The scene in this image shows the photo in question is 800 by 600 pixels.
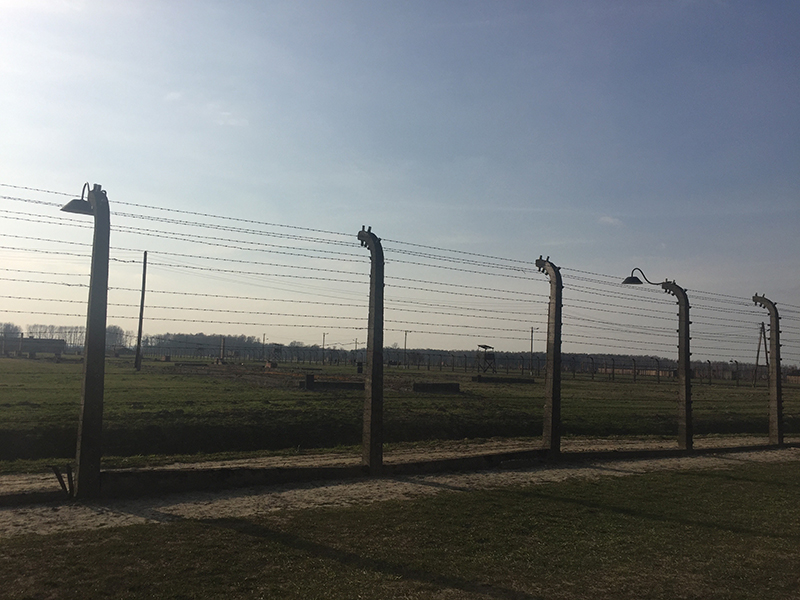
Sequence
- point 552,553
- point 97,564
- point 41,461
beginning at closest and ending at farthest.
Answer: point 97,564, point 552,553, point 41,461

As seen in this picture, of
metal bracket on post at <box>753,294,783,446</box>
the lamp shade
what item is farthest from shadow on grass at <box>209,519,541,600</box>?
metal bracket on post at <box>753,294,783,446</box>

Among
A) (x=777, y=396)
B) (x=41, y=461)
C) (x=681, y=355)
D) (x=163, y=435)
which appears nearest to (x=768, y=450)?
(x=777, y=396)

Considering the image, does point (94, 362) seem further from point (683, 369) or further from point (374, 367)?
point (683, 369)

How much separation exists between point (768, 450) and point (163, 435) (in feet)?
51.2

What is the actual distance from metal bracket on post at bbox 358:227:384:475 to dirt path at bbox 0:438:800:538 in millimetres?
505

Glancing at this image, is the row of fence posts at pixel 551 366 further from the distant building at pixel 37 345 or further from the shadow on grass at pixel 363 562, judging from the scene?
the distant building at pixel 37 345

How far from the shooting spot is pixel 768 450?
50.3 ft

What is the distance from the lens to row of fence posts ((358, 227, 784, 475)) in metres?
10.3

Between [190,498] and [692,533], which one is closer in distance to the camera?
[692,533]

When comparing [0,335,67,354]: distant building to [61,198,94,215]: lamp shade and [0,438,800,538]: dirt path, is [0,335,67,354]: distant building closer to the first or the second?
[61,198,94,215]: lamp shade

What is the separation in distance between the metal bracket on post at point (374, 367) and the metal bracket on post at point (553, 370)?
12.5 ft

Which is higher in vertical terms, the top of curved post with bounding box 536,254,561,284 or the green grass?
the top of curved post with bounding box 536,254,561,284

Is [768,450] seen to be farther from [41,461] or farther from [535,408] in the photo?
[41,461]

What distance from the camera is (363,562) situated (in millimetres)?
5789
